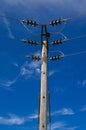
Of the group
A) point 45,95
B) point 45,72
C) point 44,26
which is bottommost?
point 45,95

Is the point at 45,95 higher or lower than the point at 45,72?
lower

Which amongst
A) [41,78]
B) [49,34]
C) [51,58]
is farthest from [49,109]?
[49,34]

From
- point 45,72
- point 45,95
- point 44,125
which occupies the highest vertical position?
point 45,72

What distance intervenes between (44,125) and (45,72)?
4.87 metres

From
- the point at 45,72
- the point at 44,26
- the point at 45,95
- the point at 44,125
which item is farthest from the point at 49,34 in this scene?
the point at 44,125

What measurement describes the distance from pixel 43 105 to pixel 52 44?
6.31 metres

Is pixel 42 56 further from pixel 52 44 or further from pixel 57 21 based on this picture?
pixel 57 21

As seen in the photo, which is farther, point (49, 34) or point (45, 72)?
point (49, 34)

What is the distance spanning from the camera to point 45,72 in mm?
30000

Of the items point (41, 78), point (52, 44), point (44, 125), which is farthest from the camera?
point (52, 44)

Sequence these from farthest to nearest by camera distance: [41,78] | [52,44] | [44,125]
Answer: [52,44] → [41,78] → [44,125]

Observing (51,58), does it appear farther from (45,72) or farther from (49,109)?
(49,109)

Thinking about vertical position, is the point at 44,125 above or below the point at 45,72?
below

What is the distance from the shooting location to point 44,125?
91.1 feet
